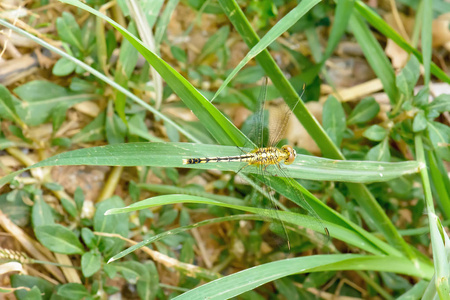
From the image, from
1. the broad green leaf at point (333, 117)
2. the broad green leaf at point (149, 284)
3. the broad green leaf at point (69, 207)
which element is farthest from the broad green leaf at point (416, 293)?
the broad green leaf at point (69, 207)

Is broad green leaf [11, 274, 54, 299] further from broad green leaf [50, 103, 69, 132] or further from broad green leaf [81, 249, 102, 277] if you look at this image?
broad green leaf [50, 103, 69, 132]

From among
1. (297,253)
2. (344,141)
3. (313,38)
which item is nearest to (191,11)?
(313,38)

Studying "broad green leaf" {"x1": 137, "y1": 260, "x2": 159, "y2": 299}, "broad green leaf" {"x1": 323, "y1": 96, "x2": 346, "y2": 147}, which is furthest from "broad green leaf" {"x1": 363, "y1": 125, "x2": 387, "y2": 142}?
"broad green leaf" {"x1": 137, "y1": 260, "x2": 159, "y2": 299}

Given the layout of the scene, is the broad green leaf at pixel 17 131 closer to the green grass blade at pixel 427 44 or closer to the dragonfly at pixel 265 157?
the dragonfly at pixel 265 157

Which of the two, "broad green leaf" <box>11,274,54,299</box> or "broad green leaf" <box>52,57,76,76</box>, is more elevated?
"broad green leaf" <box>52,57,76,76</box>

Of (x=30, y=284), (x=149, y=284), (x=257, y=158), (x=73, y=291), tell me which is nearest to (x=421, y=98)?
(x=257, y=158)

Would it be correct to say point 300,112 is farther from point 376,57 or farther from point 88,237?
point 88,237
